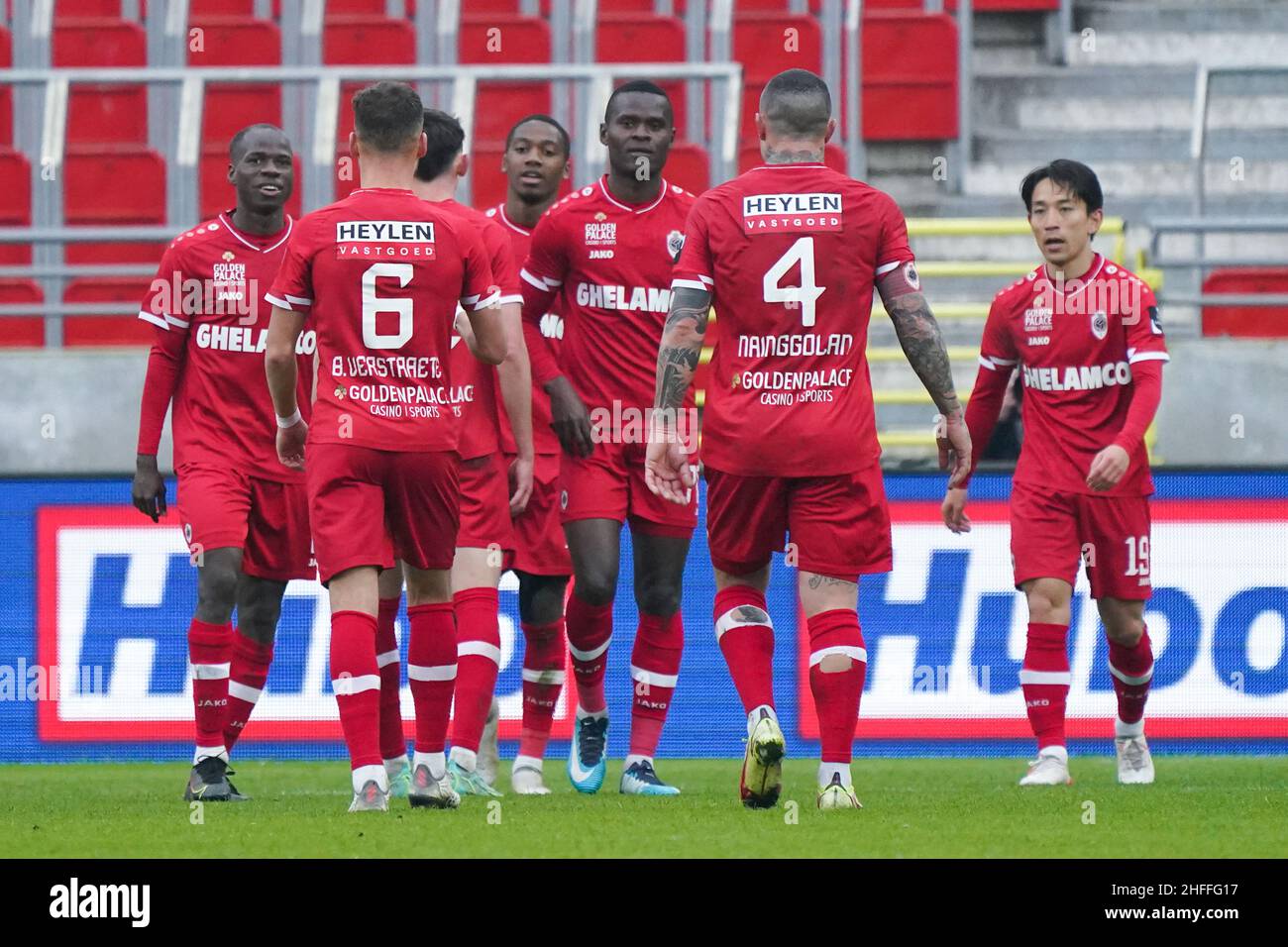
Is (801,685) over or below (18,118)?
below

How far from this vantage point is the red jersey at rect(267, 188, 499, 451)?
6.24m

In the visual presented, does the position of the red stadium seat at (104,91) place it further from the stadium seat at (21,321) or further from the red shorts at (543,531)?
the red shorts at (543,531)

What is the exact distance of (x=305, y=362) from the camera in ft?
25.4

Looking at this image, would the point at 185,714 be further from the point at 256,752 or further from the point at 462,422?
the point at 462,422

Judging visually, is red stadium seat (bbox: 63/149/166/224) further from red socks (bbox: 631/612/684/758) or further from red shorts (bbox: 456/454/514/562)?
red socks (bbox: 631/612/684/758)

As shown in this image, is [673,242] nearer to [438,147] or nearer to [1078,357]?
[438,147]

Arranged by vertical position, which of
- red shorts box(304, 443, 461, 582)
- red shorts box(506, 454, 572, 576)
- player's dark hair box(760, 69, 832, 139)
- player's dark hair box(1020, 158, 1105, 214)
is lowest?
red shorts box(506, 454, 572, 576)

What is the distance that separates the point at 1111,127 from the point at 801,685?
6.22 metres

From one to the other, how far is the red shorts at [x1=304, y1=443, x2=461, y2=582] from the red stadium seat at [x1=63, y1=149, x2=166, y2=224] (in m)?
7.71

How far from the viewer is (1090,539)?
8.02 metres

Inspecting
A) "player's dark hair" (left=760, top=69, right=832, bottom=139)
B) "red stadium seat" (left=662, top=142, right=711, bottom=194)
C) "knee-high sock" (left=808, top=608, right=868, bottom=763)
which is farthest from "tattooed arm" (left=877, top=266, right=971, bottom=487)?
"red stadium seat" (left=662, top=142, right=711, bottom=194)

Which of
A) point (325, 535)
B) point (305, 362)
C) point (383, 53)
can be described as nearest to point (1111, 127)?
point (383, 53)
